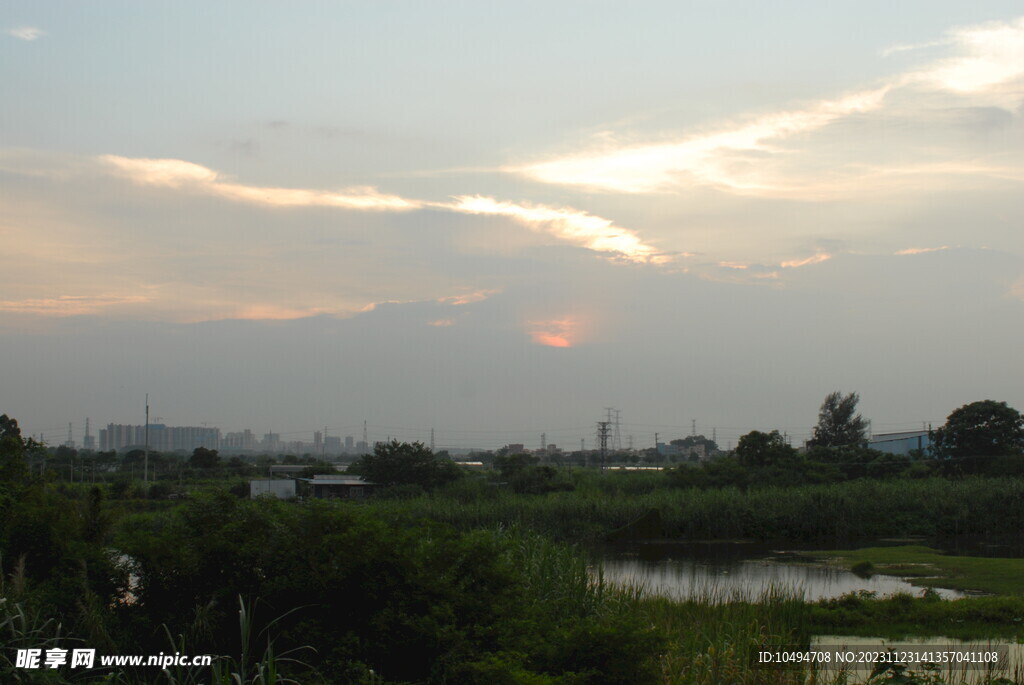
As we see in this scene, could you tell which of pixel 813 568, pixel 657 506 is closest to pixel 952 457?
pixel 657 506

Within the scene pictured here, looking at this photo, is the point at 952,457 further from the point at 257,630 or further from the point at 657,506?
the point at 257,630

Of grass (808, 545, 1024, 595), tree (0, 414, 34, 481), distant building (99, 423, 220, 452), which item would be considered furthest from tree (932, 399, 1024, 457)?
distant building (99, 423, 220, 452)

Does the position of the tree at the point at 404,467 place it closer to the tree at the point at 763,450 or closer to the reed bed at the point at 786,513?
the reed bed at the point at 786,513

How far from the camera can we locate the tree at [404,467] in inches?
1395

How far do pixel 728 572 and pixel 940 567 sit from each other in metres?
4.84

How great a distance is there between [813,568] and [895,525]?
9.39 metres

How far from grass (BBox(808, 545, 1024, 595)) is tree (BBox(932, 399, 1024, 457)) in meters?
15.8

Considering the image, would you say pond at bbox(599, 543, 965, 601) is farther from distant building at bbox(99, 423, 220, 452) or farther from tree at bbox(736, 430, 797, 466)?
distant building at bbox(99, 423, 220, 452)

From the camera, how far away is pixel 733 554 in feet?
79.5

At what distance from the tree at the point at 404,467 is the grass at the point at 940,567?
A: 16.9 meters

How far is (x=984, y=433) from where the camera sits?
122 ft

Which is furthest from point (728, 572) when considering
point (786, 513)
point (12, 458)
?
point (12, 458)

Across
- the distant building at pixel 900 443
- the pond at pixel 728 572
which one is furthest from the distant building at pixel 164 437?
the pond at pixel 728 572

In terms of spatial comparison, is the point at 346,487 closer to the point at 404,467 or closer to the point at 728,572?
the point at 404,467
